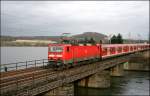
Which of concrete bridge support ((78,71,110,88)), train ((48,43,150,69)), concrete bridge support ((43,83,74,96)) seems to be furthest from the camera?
concrete bridge support ((78,71,110,88))

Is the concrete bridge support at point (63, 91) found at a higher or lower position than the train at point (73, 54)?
lower

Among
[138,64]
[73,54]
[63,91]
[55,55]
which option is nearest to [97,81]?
[73,54]

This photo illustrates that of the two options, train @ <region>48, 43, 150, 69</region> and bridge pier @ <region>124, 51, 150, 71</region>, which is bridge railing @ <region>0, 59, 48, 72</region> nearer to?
train @ <region>48, 43, 150, 69</region>

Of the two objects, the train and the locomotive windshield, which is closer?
the train

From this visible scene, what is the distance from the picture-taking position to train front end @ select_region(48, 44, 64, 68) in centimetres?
2900

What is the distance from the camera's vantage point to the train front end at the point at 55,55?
2900 cm

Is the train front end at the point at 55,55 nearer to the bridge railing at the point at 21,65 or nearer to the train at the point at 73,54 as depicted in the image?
the train at the point at 73,54

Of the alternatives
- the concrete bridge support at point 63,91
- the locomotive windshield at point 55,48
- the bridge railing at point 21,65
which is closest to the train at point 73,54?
the locomotive windshield at point 55,48

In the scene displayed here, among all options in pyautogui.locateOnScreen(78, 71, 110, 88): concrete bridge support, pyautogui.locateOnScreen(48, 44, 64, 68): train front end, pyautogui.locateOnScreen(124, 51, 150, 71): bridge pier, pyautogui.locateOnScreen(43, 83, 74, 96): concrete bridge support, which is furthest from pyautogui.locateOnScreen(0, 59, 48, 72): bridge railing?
pyautogui.locateOnScreen(124, 51, 150, 71): bridge pier

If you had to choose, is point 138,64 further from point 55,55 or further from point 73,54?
point 55,55

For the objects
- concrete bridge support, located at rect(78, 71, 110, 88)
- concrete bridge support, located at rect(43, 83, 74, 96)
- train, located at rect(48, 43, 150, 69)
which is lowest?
concrete bridge support, located at rect(78, 71, 110, 88)

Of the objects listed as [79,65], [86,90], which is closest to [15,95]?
[79,65]

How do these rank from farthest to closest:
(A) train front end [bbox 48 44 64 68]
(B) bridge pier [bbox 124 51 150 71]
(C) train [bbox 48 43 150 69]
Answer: (B) bridge pier [bbox 124 51 150 71], (C) train [bbox 48 43 150 69], (A) train front end [bbox 48 44 64 68]

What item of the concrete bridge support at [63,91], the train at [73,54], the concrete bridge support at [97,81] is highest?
the train at [73,54]
